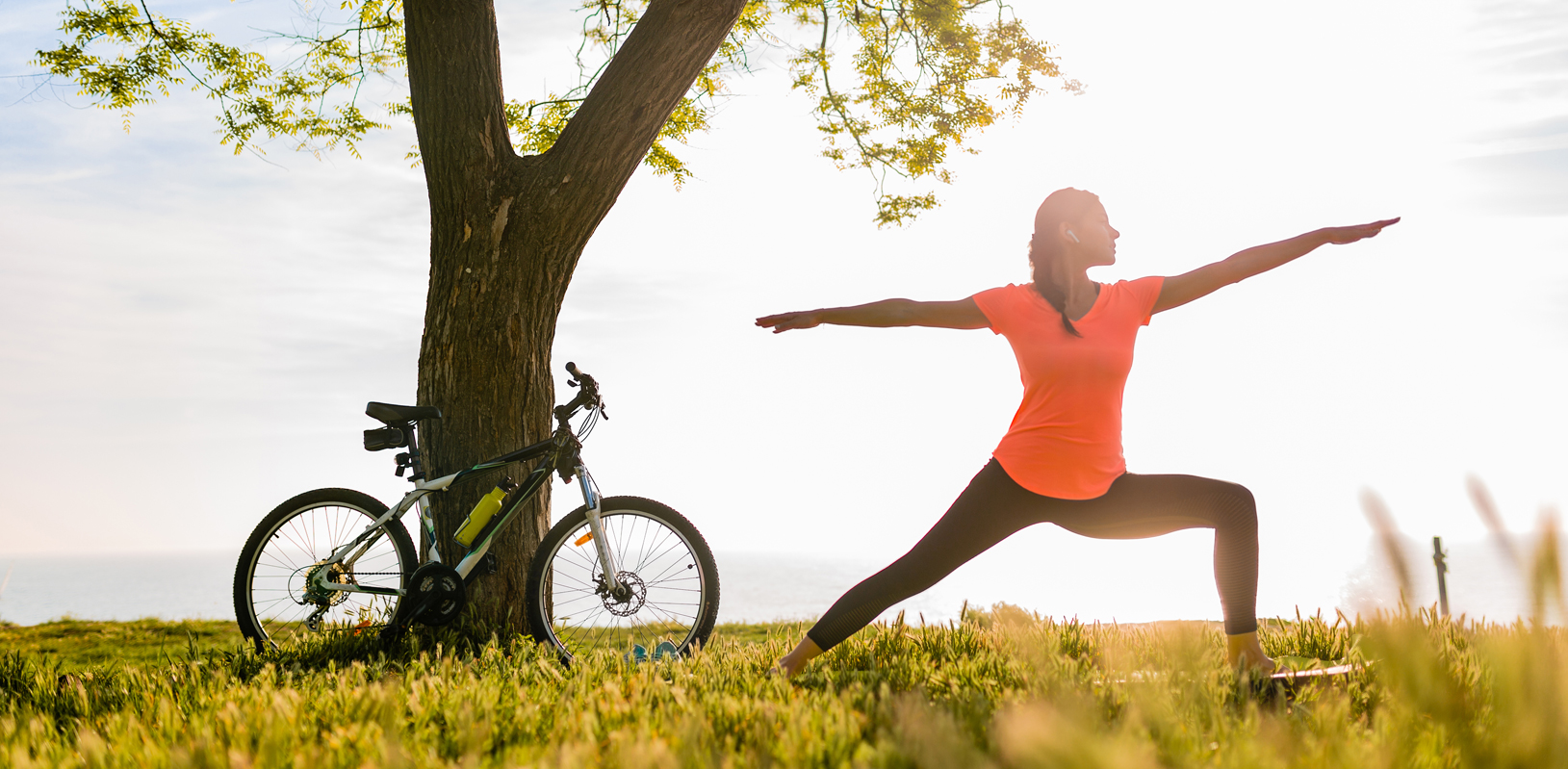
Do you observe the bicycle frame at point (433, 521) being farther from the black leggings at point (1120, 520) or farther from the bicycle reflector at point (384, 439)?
the black leggings at point (1120, 520)

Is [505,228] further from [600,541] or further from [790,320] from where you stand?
[790,320]

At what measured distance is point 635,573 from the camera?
492 cm

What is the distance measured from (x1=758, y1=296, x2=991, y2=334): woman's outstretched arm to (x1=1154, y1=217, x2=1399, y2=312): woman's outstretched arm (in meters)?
0.85

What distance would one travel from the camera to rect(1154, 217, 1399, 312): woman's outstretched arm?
13.3ft

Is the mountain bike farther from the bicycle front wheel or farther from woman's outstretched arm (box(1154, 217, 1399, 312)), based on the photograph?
woman's outstretched arm (box(1154, 217, 1399, 312))

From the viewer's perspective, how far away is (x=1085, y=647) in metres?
4.50

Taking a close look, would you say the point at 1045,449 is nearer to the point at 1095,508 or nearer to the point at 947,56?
the point at 1095,508

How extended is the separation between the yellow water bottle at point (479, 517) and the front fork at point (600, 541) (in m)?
0.54

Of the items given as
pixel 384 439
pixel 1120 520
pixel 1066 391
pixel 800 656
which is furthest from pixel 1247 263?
pixel 384 439

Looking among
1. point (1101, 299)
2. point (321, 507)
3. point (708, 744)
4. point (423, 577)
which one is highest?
point (1101, 299)

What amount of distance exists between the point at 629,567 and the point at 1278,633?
11.4 feet

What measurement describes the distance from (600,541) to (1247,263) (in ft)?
11.4

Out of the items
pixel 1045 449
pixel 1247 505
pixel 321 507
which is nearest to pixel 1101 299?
pixel 1045 449

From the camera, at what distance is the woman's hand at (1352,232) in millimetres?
4133
